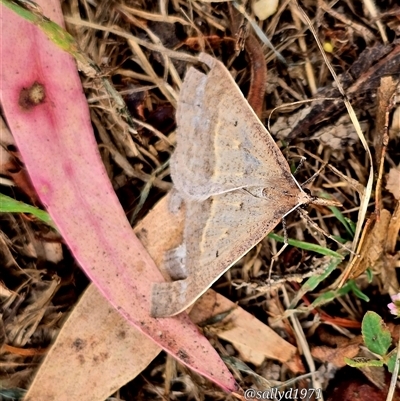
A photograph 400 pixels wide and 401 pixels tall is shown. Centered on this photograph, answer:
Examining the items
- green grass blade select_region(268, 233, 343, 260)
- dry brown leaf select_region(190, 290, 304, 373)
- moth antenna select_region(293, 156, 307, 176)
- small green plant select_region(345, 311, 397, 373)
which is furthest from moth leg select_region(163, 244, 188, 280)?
small green plant select_region(345, 311, 397, 373)

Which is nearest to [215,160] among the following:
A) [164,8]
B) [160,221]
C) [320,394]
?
[160,221]

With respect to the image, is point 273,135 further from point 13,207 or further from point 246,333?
point 13,207

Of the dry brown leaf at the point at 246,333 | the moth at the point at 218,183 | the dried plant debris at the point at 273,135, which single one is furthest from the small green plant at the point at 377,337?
the moth at the point at 218,183

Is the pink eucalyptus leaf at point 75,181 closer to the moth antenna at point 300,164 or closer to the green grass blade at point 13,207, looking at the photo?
the green grass blade at point 13,207

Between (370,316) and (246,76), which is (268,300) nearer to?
(370,316)

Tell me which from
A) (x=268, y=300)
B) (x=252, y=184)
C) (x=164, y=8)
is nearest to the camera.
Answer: (x=252, y=184)

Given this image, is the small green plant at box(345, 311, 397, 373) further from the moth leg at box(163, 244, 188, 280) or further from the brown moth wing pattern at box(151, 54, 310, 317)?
the moth leg at box(163, 244, 188, 280)
